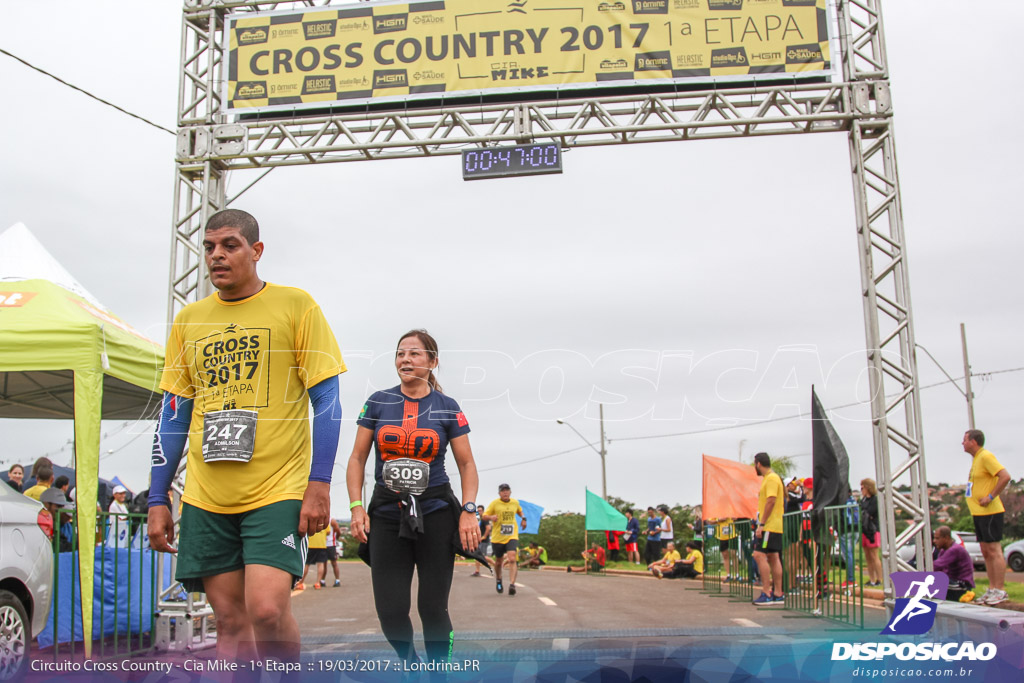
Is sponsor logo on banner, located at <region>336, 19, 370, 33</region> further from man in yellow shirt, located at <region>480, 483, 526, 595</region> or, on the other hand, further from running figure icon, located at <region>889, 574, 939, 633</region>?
running figure icon, located at <region>889, 574, 939, 633</region>

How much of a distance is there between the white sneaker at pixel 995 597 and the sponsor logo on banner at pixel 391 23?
873 centimetres

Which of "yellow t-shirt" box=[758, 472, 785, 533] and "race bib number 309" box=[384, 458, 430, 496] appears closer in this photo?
"race bib number 309" box=[384, 458, 430, 496]

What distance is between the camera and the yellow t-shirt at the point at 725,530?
14933 millimetres

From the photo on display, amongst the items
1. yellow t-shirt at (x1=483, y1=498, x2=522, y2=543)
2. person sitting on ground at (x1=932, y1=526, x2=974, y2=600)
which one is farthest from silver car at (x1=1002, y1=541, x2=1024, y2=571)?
yellow t-shirt at (x1=483, y1=498, x2=522, y2=543)

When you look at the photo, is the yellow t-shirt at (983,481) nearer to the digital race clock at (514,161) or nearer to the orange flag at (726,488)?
the digital race clock at (514,161)

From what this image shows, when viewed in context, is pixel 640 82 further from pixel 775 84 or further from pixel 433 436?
pixel 433 436

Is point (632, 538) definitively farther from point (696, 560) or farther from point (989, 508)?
point (989, 508)

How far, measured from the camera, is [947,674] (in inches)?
165

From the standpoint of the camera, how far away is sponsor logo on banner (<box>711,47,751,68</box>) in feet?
34.6

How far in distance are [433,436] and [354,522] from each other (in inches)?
23.7

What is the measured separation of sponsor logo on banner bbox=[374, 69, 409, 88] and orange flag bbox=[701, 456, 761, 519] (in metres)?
9.52

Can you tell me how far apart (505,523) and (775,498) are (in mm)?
5375

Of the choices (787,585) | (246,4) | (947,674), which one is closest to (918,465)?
(787,585)

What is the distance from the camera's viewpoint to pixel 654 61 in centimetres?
1057
